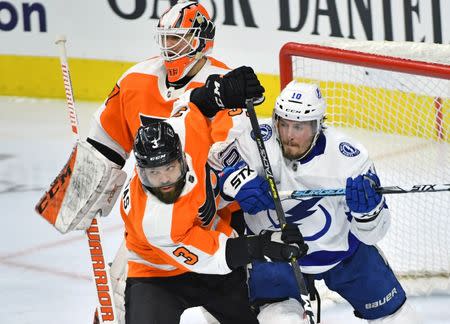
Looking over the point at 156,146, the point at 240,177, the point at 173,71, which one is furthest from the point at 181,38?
the point at 156,146

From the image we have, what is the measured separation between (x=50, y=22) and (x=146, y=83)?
2905 mm

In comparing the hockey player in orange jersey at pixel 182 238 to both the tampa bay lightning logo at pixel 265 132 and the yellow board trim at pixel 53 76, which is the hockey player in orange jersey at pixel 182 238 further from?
the yellow board trim at pixel 53 76

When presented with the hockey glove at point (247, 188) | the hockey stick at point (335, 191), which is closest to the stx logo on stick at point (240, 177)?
the hockey glove at point (247, 188)

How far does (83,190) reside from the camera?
3107 millimetres

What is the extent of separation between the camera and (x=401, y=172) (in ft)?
14.3

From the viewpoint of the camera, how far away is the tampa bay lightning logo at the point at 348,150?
10.2ft

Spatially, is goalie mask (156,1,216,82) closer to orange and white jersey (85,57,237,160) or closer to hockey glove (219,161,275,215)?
orange and white jersey (85,57,237,160)

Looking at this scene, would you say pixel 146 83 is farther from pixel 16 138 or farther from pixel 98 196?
pixel 16 138

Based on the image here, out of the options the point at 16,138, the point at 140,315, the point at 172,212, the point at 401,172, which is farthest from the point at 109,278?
the point at 16,138

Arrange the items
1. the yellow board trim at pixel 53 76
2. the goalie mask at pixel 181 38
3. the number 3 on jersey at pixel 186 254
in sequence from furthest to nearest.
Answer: the yellow board trim at pixel 53 76 → the goalie mask at pixel 181 38 → the number 3 on jersey at pixel 186 254

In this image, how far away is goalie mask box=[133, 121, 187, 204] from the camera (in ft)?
9.34

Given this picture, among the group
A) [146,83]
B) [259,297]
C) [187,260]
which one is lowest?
[259,297]

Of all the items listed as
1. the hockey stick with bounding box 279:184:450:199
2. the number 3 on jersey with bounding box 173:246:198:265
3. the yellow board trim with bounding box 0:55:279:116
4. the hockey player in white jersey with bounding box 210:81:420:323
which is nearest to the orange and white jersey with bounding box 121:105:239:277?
the number 3 on jersey with bounding box 173:246:198:265

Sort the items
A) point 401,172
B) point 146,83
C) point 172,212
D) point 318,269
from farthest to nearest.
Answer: point 401,172
point 146,83
point 318,269
point 172,212
